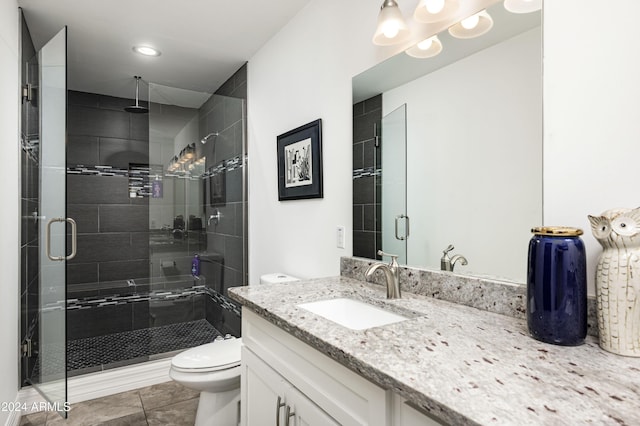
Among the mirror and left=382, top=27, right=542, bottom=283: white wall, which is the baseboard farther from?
left=382, top=27, right=542, bottom=283: white wall

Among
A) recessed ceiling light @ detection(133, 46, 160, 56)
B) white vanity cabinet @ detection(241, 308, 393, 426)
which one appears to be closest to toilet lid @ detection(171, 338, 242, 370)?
white vanity cabinet @ detection(241, 308, 393, 426)

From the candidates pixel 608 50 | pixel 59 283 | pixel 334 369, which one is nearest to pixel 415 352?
pixel 334 369

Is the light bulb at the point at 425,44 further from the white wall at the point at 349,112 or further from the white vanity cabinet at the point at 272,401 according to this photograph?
→ the white vanity cabinet at the point at 272,401

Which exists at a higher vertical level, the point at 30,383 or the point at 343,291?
the point at 343,291

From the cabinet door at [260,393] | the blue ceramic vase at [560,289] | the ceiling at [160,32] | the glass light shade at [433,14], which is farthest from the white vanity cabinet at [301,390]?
the ceiling at [160,32]

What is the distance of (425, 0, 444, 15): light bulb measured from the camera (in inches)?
52.2

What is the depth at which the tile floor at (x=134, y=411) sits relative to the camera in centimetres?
219

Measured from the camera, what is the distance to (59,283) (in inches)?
84.6

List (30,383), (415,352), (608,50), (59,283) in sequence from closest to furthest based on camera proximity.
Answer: (415,352) < (608,50) < (59,283) < (30,383)

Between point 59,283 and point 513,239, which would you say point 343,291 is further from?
point 59,283

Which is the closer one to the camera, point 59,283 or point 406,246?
point 406,246

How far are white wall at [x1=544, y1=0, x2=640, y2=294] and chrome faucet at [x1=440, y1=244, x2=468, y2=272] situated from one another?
318mm

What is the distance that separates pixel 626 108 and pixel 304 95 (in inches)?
64.1

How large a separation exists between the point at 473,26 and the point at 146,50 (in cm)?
244
